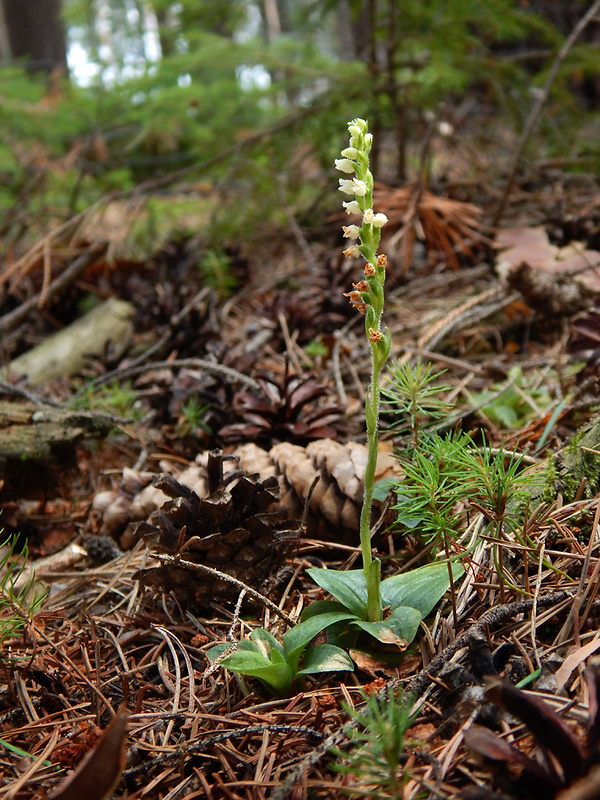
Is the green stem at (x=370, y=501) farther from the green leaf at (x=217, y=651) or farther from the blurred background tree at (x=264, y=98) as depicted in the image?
the blurred background tree at (x=264, y=98)

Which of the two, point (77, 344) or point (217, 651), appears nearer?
point (217, 651)

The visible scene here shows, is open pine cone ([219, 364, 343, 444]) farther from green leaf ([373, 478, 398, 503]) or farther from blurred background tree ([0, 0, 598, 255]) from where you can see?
blurred background tree ([0, 0, 598, 255])

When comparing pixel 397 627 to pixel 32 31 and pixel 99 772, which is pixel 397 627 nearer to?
pixel 99 772

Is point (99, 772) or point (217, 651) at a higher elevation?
point (99, 772)

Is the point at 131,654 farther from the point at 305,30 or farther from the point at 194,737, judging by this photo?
the point at 305,30

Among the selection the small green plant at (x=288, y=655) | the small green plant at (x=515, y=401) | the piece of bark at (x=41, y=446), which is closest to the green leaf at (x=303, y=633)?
the small green plant at (x=288, y=655)

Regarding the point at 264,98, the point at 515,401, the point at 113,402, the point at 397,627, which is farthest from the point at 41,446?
the point at 264,98

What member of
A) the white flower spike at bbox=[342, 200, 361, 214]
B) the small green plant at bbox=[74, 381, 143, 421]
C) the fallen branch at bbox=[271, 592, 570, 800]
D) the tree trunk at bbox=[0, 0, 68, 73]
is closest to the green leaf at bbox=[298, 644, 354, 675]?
the fallen branch at bbox=[271, 592, 570, 800]
